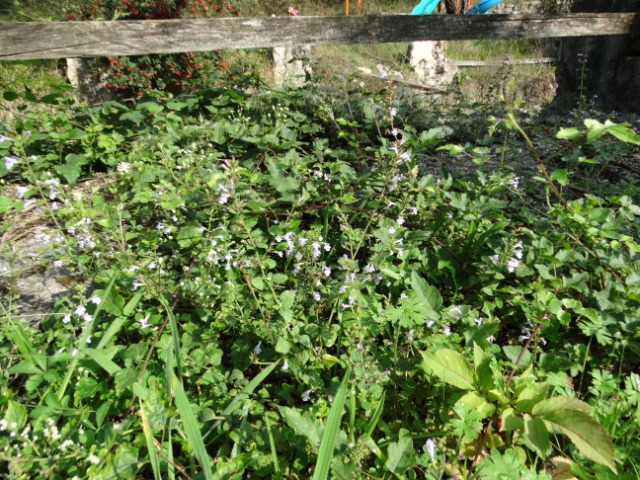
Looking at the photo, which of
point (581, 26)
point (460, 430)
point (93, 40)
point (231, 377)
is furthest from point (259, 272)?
point (581, 26)

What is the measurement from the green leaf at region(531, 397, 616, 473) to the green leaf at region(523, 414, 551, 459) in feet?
0.12

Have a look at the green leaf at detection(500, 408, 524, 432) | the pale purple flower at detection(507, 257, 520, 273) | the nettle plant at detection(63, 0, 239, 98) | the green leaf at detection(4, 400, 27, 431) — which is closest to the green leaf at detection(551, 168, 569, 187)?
the pale purple flower at detection(507, 257, 520, 273)

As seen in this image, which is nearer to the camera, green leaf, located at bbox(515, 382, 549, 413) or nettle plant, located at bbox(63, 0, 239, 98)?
green leaf, located at bbox(515, 382, 549, 413)

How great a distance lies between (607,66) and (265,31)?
426 centimetres

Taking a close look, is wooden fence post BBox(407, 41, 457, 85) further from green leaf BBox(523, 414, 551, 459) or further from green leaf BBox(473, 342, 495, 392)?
green leaf BBox(523, 414, 551, 459)

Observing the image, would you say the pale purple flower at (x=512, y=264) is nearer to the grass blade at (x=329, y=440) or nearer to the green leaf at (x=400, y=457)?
the green leaf at (x=400, y=457)

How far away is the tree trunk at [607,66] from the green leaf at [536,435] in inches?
170

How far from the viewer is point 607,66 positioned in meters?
4.86

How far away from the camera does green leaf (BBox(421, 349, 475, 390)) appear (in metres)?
1.45

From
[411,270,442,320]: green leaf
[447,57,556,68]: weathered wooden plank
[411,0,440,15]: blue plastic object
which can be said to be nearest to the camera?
[411,270,442,320]: green leaf

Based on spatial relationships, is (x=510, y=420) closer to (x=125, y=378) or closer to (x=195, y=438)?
(x=195, y=438)

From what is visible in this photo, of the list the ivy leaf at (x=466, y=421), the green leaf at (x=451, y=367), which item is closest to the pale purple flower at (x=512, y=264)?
the green leaf at (x=451, y=367)

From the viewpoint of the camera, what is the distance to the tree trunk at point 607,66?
4.64 meters

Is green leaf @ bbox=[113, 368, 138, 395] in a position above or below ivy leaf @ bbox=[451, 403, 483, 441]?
above
